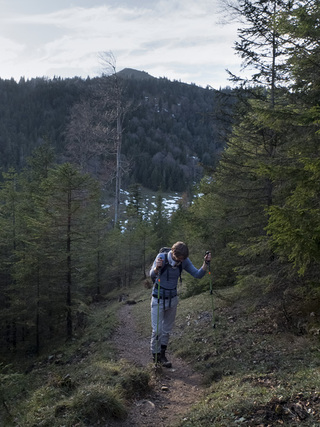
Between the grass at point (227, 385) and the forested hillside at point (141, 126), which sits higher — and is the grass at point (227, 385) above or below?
below

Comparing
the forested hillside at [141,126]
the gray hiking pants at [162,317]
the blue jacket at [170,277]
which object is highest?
the forested hillside at [141,126]

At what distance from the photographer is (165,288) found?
6.58m

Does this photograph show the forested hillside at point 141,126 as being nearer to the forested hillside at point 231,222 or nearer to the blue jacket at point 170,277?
the forested hillside at point 231,222

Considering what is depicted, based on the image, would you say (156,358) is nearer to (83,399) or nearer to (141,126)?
(83,399)

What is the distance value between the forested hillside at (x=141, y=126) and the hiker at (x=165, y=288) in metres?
83.1

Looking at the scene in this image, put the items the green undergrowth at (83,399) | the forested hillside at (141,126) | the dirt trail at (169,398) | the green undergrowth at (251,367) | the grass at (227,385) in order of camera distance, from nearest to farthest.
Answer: the green undergrowth at (251,367) → the grass at (227,385) → the green undergrowth at (83,399) → the dirt trail at (169,398) → the forested hillside at (141,126)

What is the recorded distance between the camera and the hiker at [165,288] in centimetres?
645

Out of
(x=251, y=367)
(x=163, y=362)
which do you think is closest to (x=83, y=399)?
(x=163, y=362)

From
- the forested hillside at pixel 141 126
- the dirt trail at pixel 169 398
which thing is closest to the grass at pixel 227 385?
the dirt trail at pixel 169 398

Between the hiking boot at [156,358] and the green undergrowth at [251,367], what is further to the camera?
the hiking boot at [156,358]

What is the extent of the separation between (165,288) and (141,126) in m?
137

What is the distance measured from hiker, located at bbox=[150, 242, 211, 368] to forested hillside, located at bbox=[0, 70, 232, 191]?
83.1 meters

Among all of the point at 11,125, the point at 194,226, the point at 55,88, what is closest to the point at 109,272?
the point at 194,226

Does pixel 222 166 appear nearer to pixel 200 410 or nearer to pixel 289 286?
pixel 289 286
